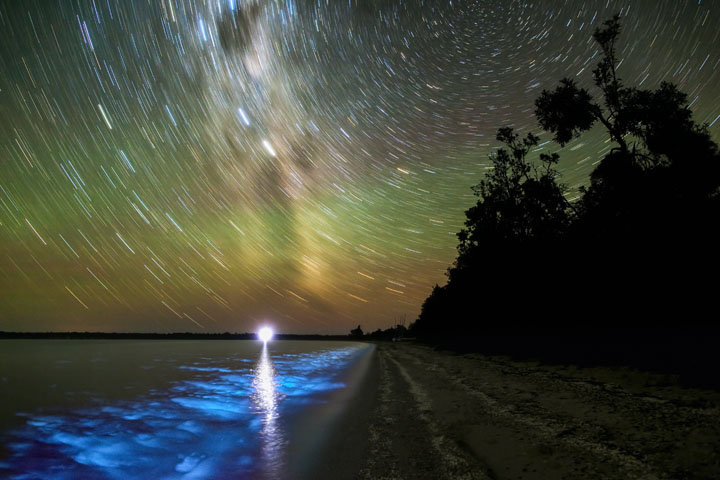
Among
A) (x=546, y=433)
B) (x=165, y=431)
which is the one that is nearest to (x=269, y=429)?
(x=165, y=431)

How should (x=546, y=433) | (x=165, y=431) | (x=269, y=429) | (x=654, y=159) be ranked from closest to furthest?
(x=546, y=433) < (x=269, y=429) < (x=165, y=431) < (x=654, y=159)

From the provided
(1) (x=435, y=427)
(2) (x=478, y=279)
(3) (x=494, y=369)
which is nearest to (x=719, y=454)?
(1) (x=435, y=427)

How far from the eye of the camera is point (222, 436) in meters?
10.3

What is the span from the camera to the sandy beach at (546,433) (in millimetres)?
5637

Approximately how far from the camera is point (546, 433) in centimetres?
738

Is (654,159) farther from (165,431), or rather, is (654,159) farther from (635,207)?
(165,431)

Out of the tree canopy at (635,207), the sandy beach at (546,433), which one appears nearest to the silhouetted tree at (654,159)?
the tree canopy at (635,207)

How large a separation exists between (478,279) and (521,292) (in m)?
9.45

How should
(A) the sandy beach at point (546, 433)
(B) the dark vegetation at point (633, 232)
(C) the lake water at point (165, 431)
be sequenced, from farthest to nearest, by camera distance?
(B) the dark vegetation at point (633, 232)
(C) the lake water at point (165, 431)
(A) the sandy beach at point (546, 433)

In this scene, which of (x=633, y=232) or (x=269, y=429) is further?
(x=633, y=232)

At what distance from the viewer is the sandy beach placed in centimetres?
564

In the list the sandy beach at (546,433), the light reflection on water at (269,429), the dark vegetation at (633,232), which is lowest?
the light reflection on water at (269,429)

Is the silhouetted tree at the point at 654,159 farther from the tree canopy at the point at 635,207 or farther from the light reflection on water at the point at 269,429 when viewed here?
the light reflection on water at the point at 269,429

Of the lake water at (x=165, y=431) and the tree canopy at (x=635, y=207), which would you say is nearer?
the lake water at (x=165, y=431)
